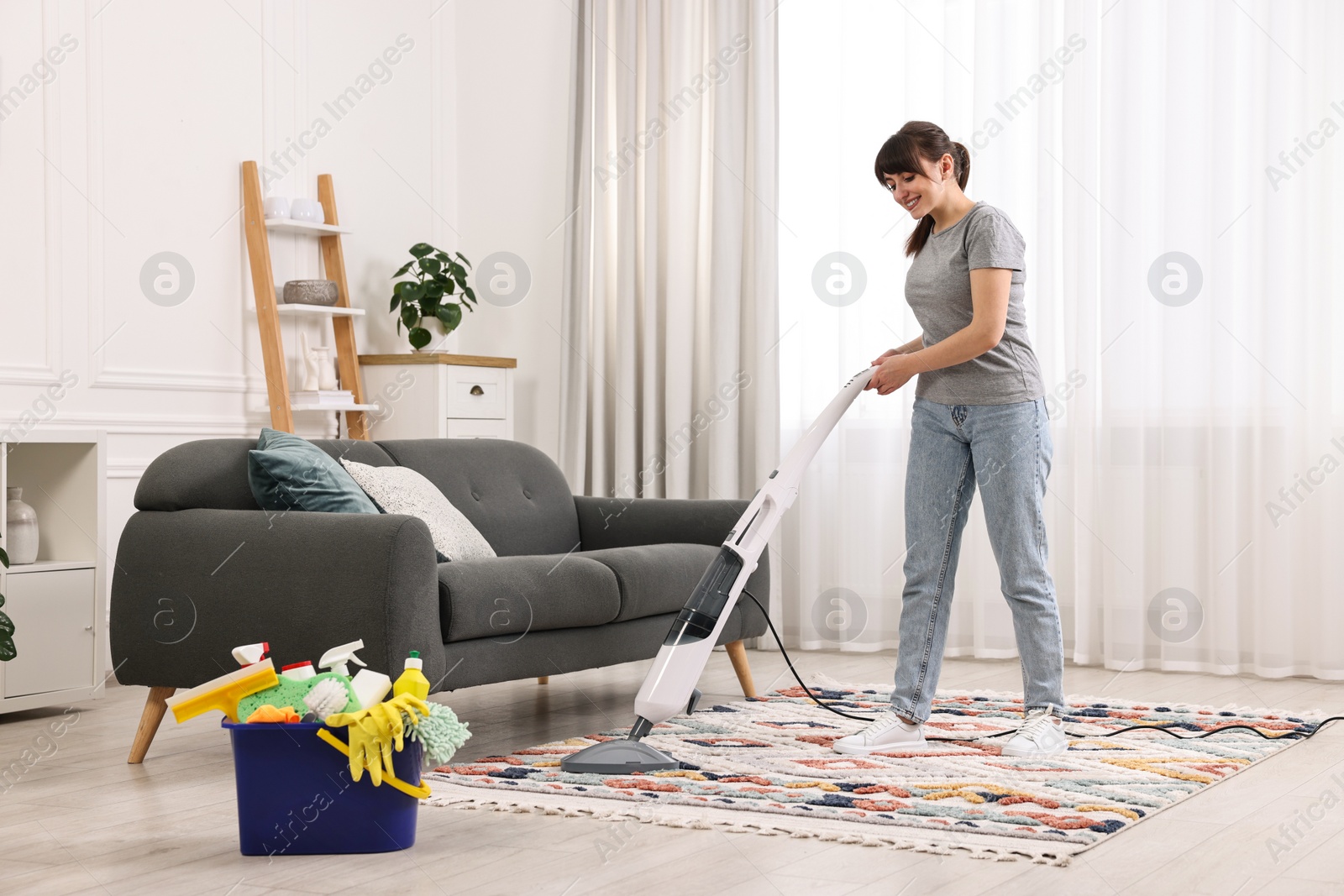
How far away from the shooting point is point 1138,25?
395 cm

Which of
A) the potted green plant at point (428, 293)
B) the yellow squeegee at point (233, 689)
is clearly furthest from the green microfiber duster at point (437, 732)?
the potted green plant at point (428, 293)

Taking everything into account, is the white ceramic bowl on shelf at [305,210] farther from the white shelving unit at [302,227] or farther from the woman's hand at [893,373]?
the woman's hand at [893,373]

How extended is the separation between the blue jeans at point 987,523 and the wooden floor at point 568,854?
433 mm

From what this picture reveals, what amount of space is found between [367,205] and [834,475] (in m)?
1.93

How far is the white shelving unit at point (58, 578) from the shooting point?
10.5ft

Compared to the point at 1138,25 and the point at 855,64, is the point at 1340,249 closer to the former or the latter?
the point at 1138,25

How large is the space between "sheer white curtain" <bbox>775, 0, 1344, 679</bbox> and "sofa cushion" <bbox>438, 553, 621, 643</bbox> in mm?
1693

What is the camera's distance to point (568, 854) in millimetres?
1937

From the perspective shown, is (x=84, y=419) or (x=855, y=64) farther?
(x=855, y=64)

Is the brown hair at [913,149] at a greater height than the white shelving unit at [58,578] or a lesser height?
greater

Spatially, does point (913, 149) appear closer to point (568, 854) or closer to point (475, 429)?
point (568, 854)

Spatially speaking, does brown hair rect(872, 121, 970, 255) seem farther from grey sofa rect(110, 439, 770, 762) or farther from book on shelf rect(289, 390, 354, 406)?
book on shelf rect(289, 390, 354, 406)

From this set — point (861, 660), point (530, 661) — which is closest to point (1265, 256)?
point (861, 660)

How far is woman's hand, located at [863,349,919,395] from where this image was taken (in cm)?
250
